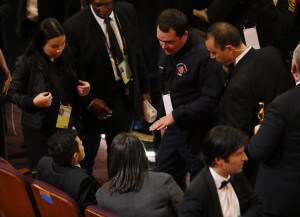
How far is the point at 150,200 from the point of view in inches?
119

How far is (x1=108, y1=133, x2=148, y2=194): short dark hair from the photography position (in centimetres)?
307

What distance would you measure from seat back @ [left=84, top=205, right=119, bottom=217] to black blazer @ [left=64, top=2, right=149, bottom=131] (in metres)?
1.48

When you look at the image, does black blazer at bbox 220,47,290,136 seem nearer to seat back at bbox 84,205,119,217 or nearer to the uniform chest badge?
the uniform chest badge

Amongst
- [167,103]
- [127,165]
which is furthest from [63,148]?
[167,103]

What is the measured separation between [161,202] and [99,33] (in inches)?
67.4

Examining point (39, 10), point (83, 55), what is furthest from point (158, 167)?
point (39, 10)

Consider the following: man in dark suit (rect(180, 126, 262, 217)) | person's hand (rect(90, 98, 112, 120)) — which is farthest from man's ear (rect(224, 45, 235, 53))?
person's hand (rect(90, 98, 112, 120))

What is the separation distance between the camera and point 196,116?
397cm

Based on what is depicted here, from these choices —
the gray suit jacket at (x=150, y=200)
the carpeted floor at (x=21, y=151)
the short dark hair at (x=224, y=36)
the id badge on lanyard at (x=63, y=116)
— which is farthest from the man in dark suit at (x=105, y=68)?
the gray suit jacket at (x=150, y=200)

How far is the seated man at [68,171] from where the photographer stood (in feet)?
10.9

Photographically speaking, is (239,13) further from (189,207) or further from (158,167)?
(189,207)

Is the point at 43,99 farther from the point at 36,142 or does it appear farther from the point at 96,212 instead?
the point at 96,212

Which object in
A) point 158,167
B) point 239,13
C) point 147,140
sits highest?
point 239,13

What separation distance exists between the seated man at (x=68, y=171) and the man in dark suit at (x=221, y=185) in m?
0.67
